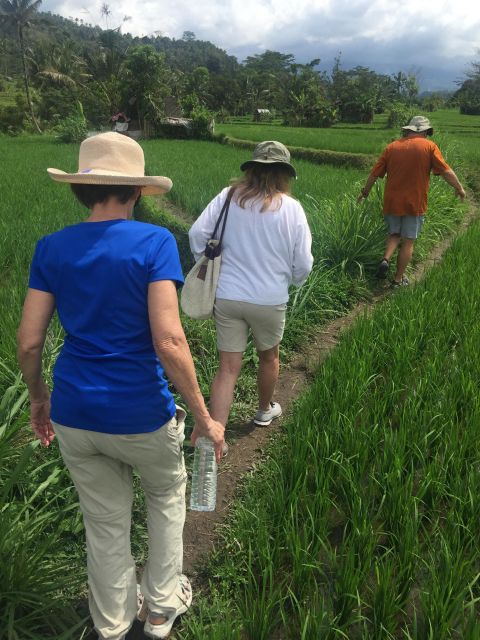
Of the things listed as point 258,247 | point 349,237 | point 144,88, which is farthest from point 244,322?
point 144,88

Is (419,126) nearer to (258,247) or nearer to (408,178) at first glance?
(408,178)

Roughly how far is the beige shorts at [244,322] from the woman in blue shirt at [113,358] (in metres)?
0.82

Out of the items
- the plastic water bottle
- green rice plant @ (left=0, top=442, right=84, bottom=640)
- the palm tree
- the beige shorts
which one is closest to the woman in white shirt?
the beige shorts

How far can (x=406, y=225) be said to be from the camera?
15.4ft

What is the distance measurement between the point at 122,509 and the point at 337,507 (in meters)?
0.77

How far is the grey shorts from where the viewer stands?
4662 mm

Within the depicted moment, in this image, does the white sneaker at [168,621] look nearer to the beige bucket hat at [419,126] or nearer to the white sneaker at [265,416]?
the white sneaker at [265,416]

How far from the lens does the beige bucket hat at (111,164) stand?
4.05 ft

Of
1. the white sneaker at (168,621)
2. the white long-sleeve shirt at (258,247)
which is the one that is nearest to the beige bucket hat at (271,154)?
the white long-sleeve shirt at (258,247)

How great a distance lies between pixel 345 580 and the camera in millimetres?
1466

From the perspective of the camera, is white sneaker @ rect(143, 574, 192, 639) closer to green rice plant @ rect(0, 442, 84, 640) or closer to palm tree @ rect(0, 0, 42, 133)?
green rice plant @ rect(0, 442, 84, 640)

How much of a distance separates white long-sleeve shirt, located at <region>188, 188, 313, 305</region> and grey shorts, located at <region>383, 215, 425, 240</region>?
9.35 feet

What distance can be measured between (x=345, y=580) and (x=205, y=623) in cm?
50

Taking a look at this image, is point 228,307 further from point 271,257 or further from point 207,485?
point 207,485
